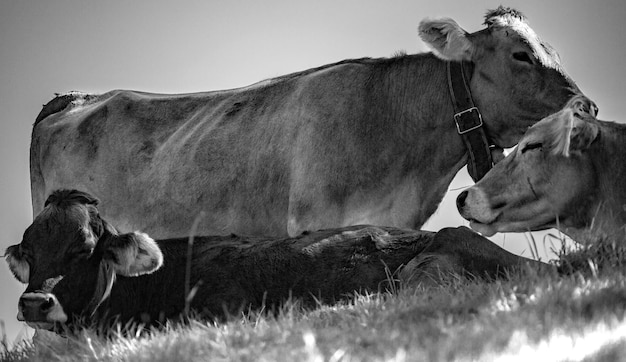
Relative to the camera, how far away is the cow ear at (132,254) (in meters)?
7.40

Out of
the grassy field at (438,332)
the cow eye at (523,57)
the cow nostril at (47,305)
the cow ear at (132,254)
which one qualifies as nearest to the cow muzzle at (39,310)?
the cow nostril at (47,305)

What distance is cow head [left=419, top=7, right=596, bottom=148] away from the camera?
905 centimetres

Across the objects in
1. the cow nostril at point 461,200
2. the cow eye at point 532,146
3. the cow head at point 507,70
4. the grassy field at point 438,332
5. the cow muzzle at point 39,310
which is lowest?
the cow muzzle at point 39,310

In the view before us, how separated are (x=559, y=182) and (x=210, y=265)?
8.39 ft

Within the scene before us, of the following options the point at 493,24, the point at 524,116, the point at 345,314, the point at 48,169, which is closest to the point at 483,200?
the point at 524,116

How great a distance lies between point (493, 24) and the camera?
9.52 meters

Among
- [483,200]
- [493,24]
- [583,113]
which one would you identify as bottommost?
[483,200]

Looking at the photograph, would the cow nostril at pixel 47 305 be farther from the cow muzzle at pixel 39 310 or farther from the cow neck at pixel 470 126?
the cow neck at pixel 470 126

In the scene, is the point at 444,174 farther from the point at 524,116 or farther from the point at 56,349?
the point at 56,349

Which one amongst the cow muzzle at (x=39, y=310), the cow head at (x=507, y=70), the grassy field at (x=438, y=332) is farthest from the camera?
the cow head at (x=507, y=70)

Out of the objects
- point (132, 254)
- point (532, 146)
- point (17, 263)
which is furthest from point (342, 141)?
point (17, 263)

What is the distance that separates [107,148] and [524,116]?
15.1 feet

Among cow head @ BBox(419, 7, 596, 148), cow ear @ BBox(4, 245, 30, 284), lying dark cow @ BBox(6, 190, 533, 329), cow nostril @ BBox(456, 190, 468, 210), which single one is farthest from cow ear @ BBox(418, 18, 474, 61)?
cow ear @ BBox(4, 245, 30, 284)

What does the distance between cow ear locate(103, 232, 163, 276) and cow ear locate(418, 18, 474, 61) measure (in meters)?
3.36
